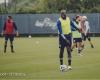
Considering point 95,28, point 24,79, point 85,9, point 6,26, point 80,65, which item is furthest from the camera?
point 85,9

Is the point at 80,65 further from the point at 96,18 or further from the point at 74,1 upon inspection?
the point at 74,1

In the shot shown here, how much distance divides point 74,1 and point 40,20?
10.9 metres

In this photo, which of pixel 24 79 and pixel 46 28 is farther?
pixel 46 28

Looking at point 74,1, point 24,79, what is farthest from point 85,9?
point 24,79

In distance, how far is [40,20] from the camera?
55312mm

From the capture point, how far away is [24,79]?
17.8 m

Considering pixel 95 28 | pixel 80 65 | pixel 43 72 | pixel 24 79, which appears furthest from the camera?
pixel 95 28

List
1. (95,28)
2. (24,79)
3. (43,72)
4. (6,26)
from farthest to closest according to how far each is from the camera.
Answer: (95,28)
(6,26)
(43,72)
(24,79)

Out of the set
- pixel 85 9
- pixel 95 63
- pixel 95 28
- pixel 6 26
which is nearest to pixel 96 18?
pixel 95 28

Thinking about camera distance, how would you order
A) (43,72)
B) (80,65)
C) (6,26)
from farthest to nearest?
(6,26)
(80,65)
(43,72)

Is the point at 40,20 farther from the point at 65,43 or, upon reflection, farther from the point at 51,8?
the point at 65,43

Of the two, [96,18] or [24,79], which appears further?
[96,18]

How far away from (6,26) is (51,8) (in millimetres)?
35291

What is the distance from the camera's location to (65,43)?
20.9 metres
